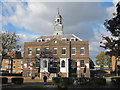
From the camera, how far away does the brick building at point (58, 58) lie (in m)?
44.4

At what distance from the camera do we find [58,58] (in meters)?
46.1

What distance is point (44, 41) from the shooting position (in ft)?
172

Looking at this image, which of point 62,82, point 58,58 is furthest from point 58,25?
point 62,82

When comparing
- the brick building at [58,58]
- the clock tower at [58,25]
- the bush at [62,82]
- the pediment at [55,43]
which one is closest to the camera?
the bush at [62,82]

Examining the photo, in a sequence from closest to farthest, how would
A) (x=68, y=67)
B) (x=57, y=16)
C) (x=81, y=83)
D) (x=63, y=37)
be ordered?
(x=81, y=83) → (x=68, y=67) → (x=63, y=37) → (x=57, y=16)

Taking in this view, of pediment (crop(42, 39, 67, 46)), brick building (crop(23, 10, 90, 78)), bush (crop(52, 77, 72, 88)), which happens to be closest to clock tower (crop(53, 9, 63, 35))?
brick building (crop(23, 10, 90, 78))

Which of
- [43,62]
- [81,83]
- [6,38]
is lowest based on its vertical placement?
A: [81,83]

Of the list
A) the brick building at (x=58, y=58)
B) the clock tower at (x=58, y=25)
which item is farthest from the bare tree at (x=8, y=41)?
the clock tower at (x=58, y=25)

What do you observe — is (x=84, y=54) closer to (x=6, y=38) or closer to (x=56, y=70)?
(x=56, y=70)

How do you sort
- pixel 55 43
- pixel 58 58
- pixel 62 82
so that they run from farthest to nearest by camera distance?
pixel 55 43
pixel 58 58
pixel 62 82

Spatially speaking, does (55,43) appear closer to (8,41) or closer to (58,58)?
(58,58)

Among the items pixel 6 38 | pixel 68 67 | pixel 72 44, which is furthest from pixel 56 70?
pixel 6 38

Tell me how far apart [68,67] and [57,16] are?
24853 mm

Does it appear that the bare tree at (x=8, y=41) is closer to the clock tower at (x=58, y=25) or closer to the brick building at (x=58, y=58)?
the brick building at (x=58, y=58)
